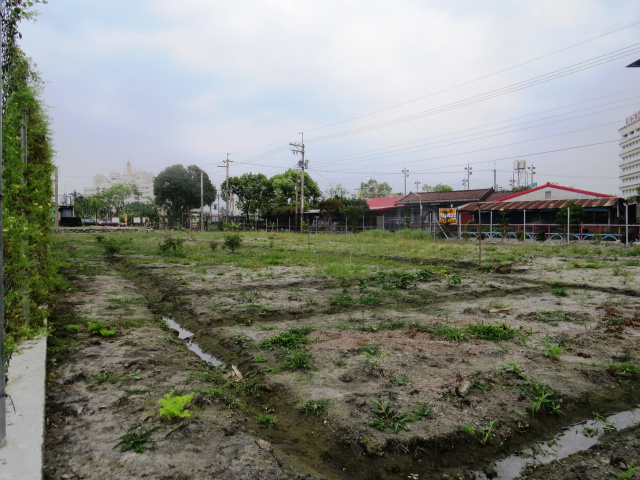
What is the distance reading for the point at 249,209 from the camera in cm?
5141

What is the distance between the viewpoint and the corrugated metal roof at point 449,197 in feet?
142

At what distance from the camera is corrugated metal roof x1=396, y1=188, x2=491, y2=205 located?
4322 cm

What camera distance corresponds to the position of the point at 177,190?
190 feet

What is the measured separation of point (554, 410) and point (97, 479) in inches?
136

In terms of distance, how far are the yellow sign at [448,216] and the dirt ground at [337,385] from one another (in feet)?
80.6

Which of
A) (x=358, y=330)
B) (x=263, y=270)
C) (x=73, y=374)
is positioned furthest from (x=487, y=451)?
(x=263, y=270)

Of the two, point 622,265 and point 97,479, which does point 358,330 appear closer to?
point 97,479

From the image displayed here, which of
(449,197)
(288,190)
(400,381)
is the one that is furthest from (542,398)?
(288,190)

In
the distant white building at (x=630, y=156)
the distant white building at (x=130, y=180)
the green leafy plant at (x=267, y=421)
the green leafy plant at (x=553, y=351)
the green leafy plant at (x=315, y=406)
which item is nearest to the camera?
the green leafy plant at (x=267, y=421)

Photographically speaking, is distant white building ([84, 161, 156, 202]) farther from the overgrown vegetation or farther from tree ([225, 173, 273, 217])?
the overgrown vegetation

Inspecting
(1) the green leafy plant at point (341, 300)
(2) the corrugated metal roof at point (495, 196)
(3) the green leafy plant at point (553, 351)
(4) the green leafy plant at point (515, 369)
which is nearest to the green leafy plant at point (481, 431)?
(4) the green leafy plant at point (515, 369)

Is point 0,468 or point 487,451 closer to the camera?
point 0,468

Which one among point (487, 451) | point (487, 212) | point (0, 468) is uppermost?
point (487, 212)

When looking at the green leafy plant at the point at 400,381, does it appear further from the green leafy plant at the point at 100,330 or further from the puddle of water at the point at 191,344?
the green leafy plant at the point at 100,330
